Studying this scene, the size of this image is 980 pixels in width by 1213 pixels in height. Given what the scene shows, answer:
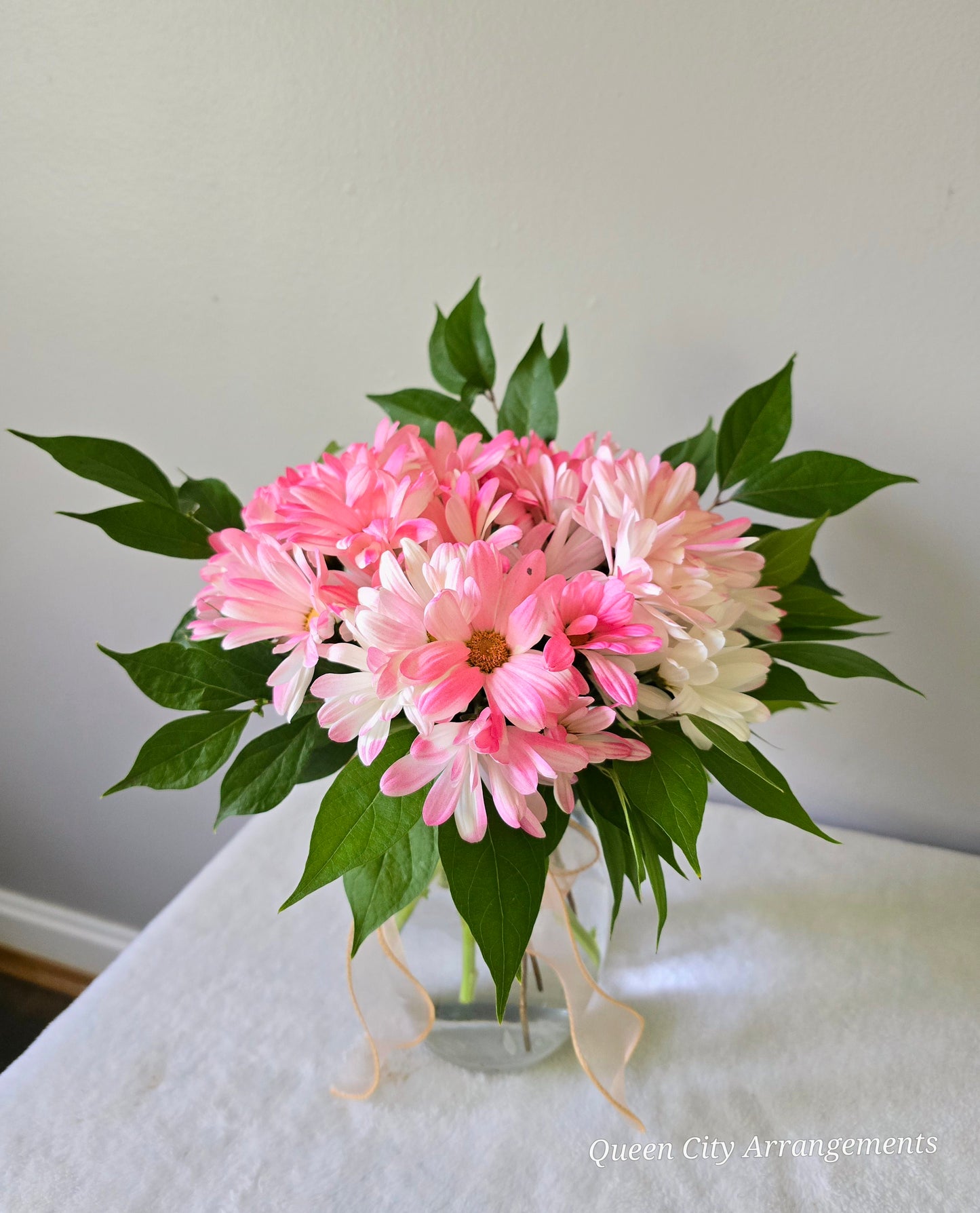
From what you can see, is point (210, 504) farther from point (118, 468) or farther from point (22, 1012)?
point (22, 1012)

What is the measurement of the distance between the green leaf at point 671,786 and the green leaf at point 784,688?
9cm

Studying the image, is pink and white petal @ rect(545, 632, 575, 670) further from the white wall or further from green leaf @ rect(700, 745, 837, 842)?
the white wall

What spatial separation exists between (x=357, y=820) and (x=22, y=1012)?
124 cm

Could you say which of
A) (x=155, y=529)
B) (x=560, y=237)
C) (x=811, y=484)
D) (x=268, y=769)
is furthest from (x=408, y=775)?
(x=560, y=237)

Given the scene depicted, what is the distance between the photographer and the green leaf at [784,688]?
483mm

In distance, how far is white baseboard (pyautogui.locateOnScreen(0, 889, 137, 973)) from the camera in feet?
4.17

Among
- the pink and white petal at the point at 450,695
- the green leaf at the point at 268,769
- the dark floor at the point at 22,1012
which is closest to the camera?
the pink and white petal at the point at 450,695

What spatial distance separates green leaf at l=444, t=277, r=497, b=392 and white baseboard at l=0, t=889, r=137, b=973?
1080 millimetres

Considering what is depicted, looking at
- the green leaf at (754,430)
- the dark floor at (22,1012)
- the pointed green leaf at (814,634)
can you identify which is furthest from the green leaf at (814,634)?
the dark floor at (22,1012)

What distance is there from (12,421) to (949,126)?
0.91m

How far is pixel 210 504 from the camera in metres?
0.56

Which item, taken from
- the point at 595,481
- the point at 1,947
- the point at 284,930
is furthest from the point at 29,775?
the point at 595,481

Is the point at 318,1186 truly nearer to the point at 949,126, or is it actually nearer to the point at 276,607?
the point at 276,607

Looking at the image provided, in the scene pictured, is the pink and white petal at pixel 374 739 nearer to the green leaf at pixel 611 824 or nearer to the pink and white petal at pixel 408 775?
the pink and white petal at pixel 408 775
